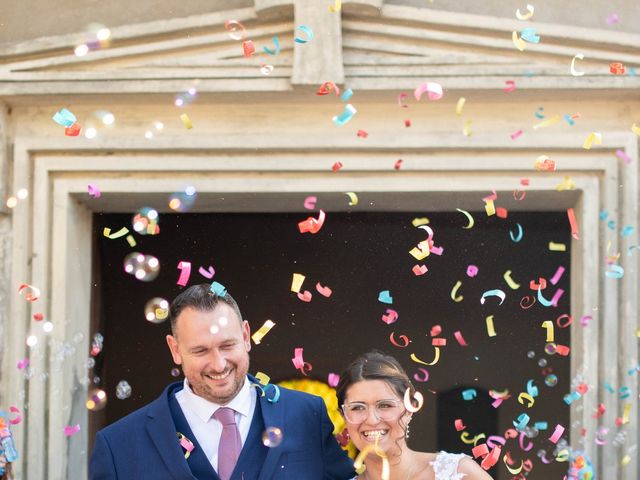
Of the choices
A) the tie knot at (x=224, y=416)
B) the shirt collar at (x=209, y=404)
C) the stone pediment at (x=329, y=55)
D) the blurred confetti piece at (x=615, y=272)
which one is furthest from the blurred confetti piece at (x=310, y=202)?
the tie knot at (x=224, y=416)

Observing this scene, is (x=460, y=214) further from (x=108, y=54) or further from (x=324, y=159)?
(x=108, y=54)

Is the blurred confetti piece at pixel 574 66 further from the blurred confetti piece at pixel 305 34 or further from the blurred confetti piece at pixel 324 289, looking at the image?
the blurred confetti piece at pixel 324 289

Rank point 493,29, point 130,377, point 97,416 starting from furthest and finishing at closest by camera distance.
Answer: point 130,377 → point 97,416 → point 493,29

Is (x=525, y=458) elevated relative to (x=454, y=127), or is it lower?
lower

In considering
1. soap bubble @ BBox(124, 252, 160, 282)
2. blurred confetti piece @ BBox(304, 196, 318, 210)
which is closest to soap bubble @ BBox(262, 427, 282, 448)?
blurred confetti piece @ BBox(304, 196, 318, 210)

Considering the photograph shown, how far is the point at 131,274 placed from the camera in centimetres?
778

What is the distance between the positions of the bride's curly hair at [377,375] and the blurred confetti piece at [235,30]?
219 cm

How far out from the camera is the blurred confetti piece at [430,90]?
5754 mm

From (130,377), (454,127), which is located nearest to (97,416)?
(130,377)

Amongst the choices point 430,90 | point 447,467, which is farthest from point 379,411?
point 430,90

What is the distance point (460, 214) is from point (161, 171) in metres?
2.09

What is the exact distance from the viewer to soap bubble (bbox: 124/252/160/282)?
750cm

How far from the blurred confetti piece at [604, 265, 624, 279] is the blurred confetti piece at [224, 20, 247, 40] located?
7.13ft

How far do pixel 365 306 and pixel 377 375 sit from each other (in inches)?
145
